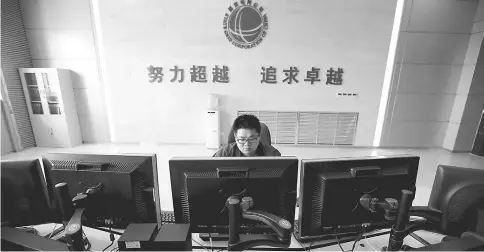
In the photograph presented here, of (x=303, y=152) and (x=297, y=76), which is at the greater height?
(x=297, y=76)

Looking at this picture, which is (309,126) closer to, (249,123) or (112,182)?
(249,123)

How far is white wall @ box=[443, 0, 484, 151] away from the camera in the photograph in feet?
12.4

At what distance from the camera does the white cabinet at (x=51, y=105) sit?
3.78 m

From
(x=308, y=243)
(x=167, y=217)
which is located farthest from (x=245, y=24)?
(x=308, y=243)

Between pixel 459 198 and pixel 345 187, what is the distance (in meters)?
0.50

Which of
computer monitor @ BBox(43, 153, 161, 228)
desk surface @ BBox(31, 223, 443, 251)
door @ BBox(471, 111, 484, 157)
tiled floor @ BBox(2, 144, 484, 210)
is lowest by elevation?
tiled floor @ BBox(2, 144, 484, 210)

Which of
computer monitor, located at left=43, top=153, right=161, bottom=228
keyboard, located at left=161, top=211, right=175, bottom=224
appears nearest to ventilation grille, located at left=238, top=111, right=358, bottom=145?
keyboard, located at left=161, top=211, right=175, bottom=224

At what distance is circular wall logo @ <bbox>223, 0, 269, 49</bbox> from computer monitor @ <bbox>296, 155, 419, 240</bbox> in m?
3.38

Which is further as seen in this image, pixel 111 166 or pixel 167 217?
pixel 167 217

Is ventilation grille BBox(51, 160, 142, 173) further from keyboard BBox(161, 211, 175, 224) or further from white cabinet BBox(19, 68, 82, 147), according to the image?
white cabinet BBox(19, 68, 82, 147)

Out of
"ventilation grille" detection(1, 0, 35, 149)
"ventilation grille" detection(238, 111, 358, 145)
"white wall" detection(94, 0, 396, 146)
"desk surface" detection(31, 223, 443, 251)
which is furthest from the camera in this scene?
"ventilation grille" detection(238, 111, 358, 145)

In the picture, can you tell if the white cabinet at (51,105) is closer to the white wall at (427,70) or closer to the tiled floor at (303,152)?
the tiled floor at (303,152)

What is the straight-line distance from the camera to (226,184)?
0.88 metres

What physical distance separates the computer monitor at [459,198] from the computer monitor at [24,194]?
70.0 inches
